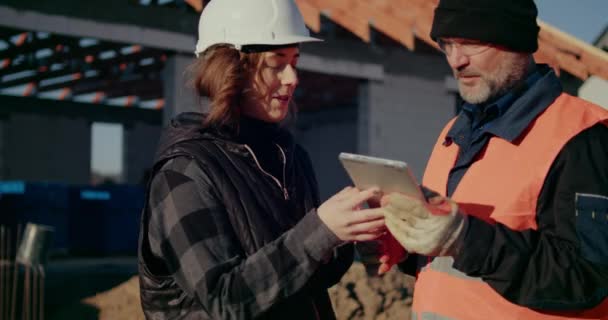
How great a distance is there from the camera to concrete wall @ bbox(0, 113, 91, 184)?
19.0 meters

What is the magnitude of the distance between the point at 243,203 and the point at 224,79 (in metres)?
0.41

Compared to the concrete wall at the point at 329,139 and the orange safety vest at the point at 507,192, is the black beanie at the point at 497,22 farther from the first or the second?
the concrete wall at the point at 329,139

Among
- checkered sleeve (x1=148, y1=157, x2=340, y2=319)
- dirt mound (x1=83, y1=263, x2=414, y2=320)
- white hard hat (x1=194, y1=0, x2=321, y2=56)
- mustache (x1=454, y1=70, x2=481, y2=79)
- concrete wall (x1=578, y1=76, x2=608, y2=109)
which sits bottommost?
dirt mound (x1=83, y1=263, x2=414, y2=320)

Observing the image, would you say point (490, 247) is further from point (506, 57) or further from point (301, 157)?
point (301, 157)

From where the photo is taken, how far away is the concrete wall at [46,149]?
19.0 meters

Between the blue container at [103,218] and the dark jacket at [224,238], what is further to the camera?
the blue container at [103,218]

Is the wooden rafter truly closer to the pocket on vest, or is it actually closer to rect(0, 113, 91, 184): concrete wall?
the pocket on vest

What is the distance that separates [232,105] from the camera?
2.36 m

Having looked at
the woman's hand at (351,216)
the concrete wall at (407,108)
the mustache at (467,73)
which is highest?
the mustache at (467,73)

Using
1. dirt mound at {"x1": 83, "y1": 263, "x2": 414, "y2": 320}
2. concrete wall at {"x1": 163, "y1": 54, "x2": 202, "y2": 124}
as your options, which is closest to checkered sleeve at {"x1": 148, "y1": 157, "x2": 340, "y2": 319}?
dirt mound at {"x1": 83, "y1": 263, "x2": 414, "y2": 320}

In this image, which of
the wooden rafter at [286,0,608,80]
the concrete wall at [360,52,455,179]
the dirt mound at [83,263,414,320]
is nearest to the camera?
the dirt mound at [83,263,414,320]

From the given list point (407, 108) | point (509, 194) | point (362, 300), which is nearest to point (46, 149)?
point (407, 108)

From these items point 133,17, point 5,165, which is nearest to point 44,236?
point 133,17

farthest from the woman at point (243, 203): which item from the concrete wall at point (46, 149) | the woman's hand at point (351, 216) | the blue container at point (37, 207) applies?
the concrete wall at point (46, 149)
